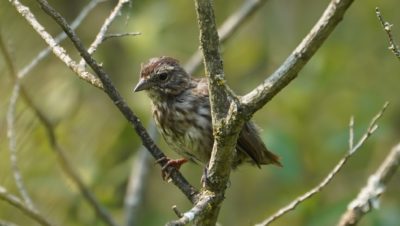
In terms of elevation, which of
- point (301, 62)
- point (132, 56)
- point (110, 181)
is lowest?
point (110, 181)

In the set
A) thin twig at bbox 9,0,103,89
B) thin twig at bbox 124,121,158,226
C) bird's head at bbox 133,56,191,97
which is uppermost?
thin twig at bbox 9,0,103,89

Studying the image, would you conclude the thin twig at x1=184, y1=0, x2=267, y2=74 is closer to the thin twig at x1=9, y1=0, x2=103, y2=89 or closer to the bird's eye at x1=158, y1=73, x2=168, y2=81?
the bird's eye at x1=158, y1=73, x2=168, y2=81

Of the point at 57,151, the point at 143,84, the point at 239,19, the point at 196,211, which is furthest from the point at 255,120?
the point at 196,211

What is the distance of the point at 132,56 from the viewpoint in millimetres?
8289

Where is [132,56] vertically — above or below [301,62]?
below

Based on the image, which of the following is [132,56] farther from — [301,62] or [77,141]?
[301,62]

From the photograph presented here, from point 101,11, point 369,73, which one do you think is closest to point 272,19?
point 369,73

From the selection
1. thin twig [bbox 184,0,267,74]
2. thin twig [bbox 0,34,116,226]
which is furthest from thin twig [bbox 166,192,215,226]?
thin twig [bbox 184,0,267,74]

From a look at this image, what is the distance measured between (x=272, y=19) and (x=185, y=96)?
2.69 meters

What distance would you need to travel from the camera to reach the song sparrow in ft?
17.9

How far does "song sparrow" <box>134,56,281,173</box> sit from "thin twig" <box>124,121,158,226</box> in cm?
135

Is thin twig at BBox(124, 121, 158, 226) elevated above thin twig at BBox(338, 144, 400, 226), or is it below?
above

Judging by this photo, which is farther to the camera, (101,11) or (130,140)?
(101,11)

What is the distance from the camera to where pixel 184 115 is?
18.3ft
